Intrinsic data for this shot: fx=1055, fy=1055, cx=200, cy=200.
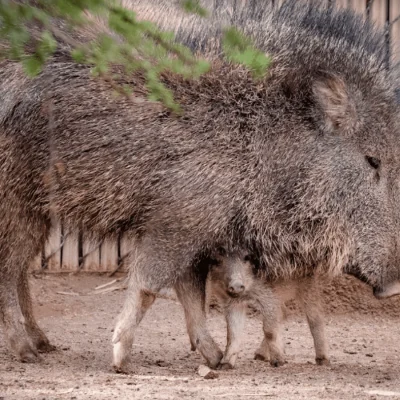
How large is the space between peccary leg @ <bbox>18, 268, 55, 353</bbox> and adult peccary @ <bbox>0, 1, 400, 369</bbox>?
1.52ft

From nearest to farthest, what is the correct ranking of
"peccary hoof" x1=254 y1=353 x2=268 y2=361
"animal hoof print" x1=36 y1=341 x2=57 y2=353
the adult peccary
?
the adult peccary, "peccary hoof" x1=254 y1=353 x2=268 y2=361, "animal hoof print" x1=36 y1=341 x2=57 y2=353

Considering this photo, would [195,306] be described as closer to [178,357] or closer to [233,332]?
[233,332]

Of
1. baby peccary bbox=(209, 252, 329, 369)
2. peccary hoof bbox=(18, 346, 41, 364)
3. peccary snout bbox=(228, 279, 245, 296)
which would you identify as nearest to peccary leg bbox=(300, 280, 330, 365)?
baby peccary bbox=(209, 252, 329, 369)

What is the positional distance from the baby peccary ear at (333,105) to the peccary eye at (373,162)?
0.21m

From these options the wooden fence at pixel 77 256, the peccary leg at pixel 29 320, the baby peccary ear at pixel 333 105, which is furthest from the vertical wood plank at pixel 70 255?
the baby peccary ear at pixel 333 105

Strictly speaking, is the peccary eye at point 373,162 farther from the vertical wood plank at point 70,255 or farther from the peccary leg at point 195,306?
the vertical wood plank at point 70,255

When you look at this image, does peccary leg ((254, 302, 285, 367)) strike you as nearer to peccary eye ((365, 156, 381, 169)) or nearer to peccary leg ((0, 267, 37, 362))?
peccary eye ((365, 156, 381, 169))

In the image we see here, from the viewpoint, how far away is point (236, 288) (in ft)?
19.3

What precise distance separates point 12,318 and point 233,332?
1.29 m

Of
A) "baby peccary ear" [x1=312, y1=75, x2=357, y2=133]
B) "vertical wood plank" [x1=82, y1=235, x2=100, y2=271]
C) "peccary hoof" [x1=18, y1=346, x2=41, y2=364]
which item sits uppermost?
"baby peccary ear" [x1=312, y1=75, x2=357, y2=133]

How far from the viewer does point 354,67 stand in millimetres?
6070

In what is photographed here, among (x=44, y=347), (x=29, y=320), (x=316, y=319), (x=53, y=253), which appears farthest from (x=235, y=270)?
(x=53, y=253)

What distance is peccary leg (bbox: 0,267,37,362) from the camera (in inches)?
241

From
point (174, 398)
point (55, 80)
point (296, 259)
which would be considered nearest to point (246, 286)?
point (296, 259)
